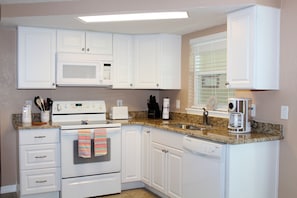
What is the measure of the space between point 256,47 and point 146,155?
1.99 m

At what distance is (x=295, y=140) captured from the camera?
276 centimetres

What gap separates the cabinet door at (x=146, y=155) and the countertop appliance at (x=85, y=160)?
0.34 meters

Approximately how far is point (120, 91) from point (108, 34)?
889 mm

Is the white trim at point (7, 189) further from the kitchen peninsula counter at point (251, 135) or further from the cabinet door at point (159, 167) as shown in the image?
the kitchen peninsula counter at point (251, 135)

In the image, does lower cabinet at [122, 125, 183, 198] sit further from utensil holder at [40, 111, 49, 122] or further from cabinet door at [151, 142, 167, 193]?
utensil holder at [40, 111, 49, 122]

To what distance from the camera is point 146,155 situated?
397 cm

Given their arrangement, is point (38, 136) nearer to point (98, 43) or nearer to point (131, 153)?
point (131, 153)

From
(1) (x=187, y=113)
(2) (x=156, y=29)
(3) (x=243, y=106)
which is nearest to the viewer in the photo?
(3) (x=243, y=106)

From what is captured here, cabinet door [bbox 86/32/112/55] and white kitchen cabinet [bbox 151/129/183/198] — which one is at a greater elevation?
cabinet door [bbox 86/32/112/55]

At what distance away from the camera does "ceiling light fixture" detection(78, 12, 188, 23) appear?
10.5 ft

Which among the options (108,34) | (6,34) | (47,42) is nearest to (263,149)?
(108,34)

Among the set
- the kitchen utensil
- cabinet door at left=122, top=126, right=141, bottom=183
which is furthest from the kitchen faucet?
the kitchen utensil

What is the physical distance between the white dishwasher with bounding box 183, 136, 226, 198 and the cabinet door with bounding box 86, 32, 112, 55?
181 cm

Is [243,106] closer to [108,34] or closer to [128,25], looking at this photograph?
[128,25]
